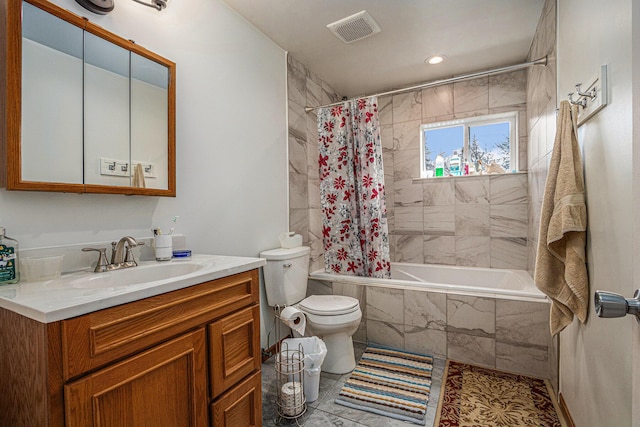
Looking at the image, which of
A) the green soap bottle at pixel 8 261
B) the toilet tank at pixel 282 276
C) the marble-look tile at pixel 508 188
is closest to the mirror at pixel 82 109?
the green soap bottle at pixel 8 261

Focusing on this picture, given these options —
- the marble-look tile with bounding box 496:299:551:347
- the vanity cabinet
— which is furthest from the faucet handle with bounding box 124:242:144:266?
the marble-look tile with bounding box 496:299:551:347

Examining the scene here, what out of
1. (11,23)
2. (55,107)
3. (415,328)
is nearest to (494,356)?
(415,328)

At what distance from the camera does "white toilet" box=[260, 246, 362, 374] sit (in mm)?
2002

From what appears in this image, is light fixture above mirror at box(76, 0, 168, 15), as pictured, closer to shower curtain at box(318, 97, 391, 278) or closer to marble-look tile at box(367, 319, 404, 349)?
shower curtain at box(318, 97, 391, 278)

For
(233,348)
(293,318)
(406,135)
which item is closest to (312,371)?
(293,318)

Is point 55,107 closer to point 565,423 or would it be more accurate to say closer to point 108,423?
point 108,423

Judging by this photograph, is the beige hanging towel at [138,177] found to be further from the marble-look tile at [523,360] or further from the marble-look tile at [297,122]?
the marble-look tile at [523,360]

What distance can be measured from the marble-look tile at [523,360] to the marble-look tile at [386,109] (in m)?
2.38

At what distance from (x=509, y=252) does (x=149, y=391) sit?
2996 mm

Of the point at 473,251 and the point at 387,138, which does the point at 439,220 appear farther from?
the point at 387,138

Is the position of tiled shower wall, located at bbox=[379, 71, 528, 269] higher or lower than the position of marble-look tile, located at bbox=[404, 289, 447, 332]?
higher

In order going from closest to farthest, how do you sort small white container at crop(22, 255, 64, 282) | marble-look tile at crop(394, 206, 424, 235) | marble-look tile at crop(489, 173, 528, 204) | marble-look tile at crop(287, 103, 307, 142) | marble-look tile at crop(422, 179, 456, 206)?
small white container at crop(22, 255, 64, 282) < marble-look tile at crop(287, 103, 307, 142) < marble-look tile at crop(489, 173, 528, 204) < marble-look tile at crop(422, 179, 456, 206) < marble-look tile at crop(394, 206, 424, 235)

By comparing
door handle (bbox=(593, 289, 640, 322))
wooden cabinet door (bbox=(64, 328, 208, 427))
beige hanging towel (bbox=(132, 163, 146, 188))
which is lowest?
wooden cabinet door (bbox=(64, 328, 208, 427))

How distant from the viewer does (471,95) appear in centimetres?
303
